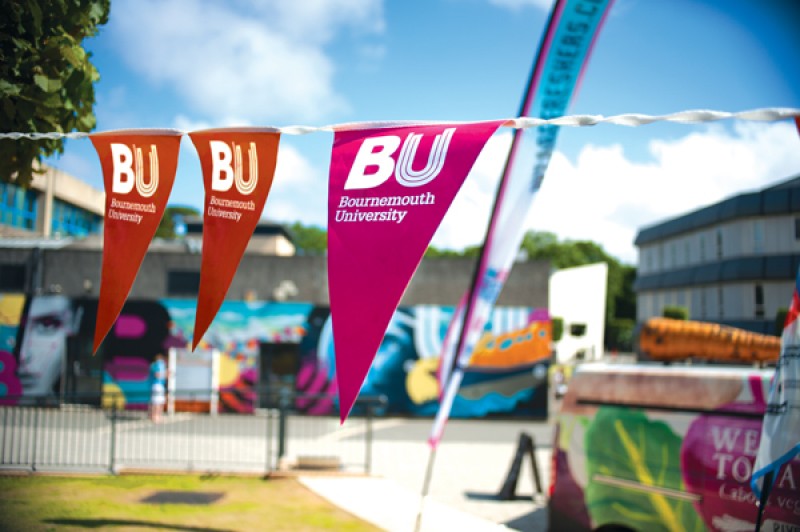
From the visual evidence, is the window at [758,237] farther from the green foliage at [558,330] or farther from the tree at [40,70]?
the green foliage at [558,330]

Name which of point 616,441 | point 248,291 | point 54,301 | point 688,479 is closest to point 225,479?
point 616,441

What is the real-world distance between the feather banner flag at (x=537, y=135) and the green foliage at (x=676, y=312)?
10.5 feet

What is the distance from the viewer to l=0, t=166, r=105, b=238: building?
3180 centimetres

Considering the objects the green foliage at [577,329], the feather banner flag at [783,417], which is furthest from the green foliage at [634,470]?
the green foliage at [577,329]

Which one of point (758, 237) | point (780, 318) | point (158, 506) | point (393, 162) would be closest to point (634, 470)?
point (780, 318)

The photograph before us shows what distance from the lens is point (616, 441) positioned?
688 cm

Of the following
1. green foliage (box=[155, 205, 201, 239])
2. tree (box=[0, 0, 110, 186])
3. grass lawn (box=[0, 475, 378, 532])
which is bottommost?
grass lawn (box=[0, 475, 378, 532])

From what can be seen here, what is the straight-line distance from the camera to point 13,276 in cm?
2230

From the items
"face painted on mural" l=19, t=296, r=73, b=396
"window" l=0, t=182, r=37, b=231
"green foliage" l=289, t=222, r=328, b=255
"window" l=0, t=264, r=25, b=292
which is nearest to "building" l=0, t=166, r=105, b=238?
"window" l=0, t=182, r=37, b=231

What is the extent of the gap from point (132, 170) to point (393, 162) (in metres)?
2.91

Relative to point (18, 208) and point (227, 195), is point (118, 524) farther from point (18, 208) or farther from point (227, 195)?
point (18, 208)

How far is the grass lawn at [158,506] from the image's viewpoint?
8.12m

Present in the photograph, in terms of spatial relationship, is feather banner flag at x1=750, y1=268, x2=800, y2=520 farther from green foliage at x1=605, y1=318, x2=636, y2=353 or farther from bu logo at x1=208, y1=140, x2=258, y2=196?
green foliage at x1=605, y1=318, x2=636, y2=353

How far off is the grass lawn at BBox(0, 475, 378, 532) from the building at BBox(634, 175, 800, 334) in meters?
5.68
